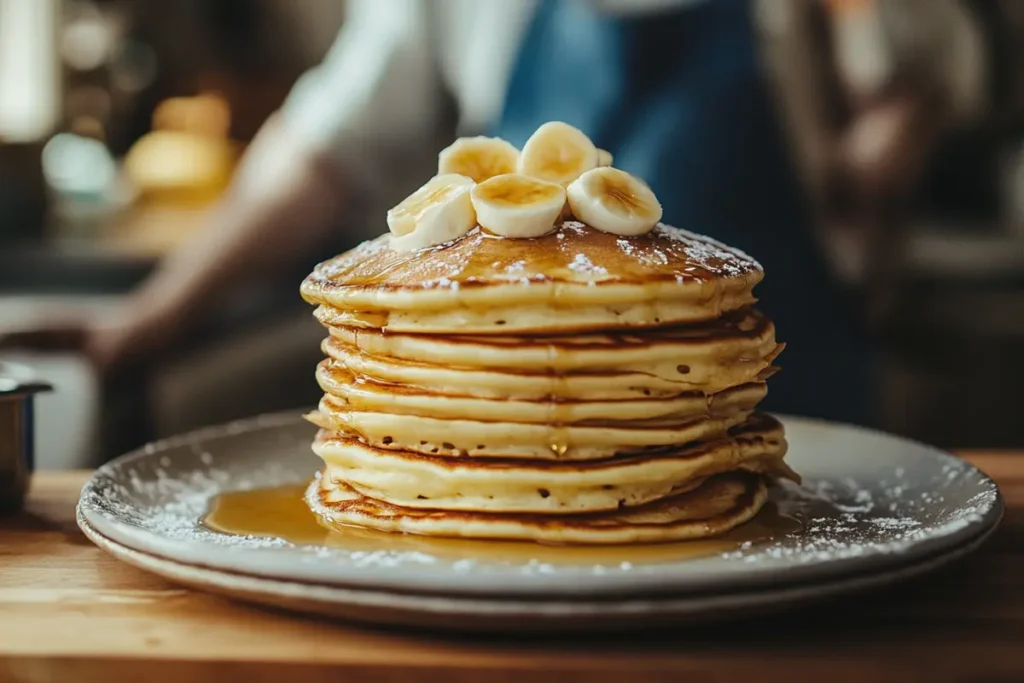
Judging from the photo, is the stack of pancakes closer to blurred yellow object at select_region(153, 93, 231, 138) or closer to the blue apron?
the blue apron

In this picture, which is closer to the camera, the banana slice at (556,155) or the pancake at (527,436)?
the pancake at (527,436)

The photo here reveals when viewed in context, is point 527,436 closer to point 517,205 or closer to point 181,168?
point 517,205

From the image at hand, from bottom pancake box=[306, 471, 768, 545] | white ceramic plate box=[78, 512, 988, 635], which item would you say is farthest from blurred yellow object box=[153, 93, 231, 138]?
white ceramic plate box=[78, 512, 988, 635]

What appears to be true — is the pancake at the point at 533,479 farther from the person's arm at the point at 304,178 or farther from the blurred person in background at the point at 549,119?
the person's arm at the point at 304,178

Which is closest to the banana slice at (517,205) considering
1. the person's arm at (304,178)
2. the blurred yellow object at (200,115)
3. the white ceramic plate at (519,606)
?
the white ceramic plate at (519,606)

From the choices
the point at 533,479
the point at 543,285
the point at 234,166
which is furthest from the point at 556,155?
the point at 234,166

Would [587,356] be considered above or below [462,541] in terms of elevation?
above

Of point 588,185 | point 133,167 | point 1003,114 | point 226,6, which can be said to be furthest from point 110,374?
point 1003,114
